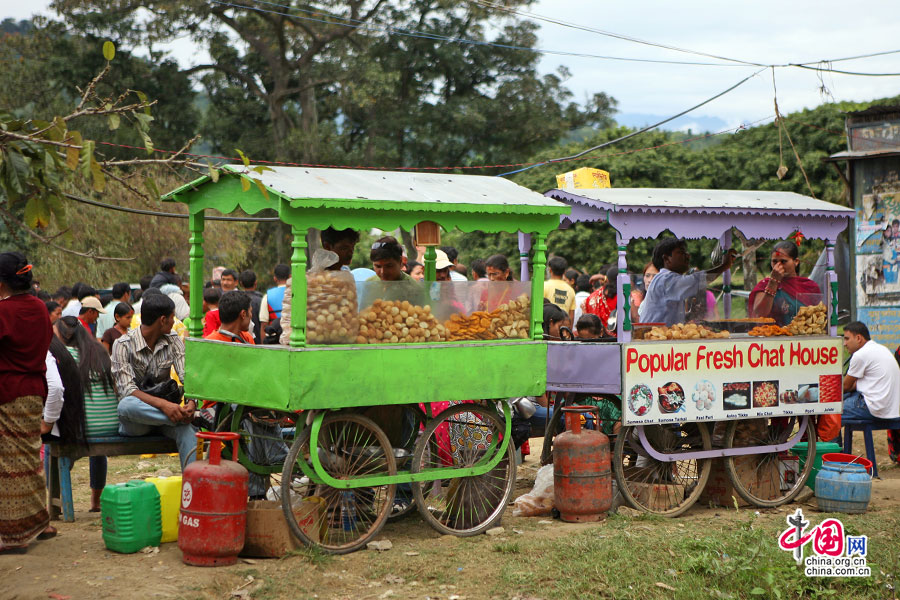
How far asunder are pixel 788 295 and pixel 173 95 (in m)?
24.4

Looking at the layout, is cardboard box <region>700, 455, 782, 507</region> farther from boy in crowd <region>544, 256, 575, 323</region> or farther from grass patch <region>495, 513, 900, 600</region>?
boy in crowd <region>544, 256, 575, 323</region>

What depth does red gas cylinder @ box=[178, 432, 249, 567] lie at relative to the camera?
5621 millimetres

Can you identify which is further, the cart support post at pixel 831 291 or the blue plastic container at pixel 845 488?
the cart support post at pixel 831 291

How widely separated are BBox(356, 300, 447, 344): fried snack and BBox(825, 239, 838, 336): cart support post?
380 cm

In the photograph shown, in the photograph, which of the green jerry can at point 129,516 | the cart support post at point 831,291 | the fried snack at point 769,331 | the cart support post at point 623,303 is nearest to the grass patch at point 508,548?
the cart support post at point 623,303

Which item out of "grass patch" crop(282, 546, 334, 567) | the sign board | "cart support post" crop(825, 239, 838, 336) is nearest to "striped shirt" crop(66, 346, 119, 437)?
"grass patch" crop(282, 546, 334, 567)

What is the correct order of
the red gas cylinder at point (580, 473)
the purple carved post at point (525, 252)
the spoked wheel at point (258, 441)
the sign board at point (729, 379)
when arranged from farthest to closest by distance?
1. the purple carved post at point (525, 252)
2. the sign board at point (729, 379)
3. the red gas cylinder at point (580, 473)
4. the spoked wheel at point (258, 441)

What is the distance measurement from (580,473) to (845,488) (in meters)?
2.26

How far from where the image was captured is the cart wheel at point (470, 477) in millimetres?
6609

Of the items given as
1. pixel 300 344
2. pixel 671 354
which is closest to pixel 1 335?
pixel 300 344

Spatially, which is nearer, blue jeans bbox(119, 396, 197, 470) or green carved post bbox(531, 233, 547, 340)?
blue jeans bbox(119, 396, 197, 470)

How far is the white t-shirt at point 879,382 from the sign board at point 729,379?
3.67 ft

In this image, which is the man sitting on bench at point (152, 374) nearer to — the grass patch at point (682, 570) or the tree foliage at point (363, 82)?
the grass patch at point (682, 570)

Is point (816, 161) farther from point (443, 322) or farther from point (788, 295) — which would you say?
point (443, 322)
